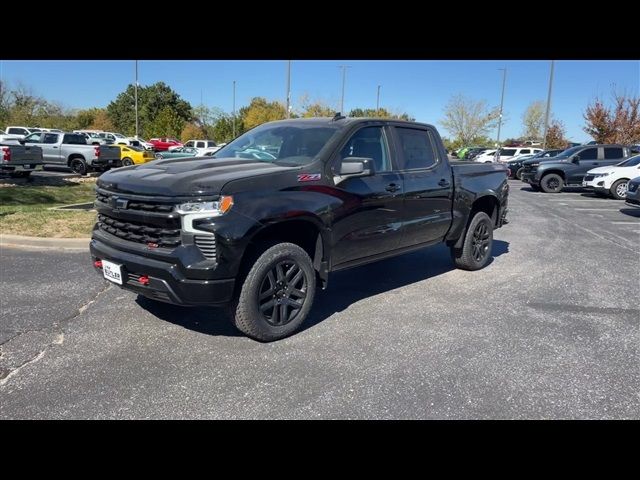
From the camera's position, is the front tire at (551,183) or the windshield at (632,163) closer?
the windshield at (632,163)

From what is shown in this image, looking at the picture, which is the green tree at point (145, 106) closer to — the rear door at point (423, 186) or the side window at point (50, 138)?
the side window at point (50, 138)

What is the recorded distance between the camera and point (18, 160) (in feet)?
48.4

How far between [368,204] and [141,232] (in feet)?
6.78

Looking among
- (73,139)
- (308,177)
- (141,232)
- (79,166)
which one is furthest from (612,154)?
(73,139)

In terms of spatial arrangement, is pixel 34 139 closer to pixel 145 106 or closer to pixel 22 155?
pixel 22 155

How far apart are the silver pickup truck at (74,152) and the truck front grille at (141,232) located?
1681 cm

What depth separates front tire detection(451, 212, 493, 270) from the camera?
6.17 meters

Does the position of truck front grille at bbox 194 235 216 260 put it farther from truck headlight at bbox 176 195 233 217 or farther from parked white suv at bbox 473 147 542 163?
parked white suv at bbox 473 147 542 163

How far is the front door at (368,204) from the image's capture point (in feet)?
14.2

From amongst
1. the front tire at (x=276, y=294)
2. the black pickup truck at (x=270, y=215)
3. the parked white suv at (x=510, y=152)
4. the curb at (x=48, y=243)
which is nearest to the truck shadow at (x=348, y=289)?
the front tire at (x=276, y=294)

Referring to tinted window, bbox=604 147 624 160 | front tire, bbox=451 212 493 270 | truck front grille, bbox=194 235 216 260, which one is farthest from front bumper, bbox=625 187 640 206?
truck front grille, bbox=194 235 216 260
